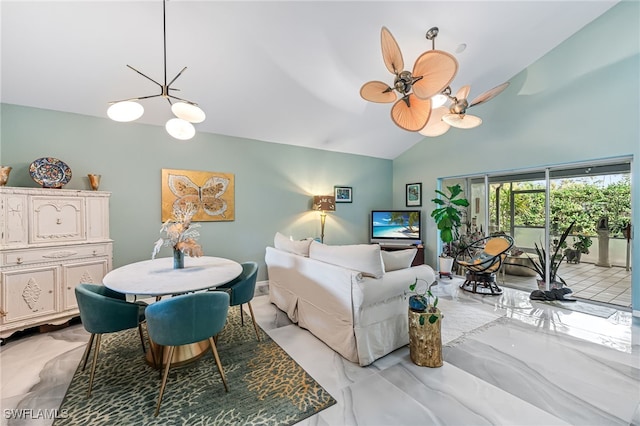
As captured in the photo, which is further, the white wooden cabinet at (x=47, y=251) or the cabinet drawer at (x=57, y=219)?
the cabinet drawer at (x=57, y=219)

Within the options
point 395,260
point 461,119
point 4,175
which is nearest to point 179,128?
point 4,175

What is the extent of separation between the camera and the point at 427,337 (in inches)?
83.9

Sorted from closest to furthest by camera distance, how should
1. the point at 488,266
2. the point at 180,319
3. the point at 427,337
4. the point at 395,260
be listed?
the point at 180,319 < the point at 427,337 < the point at 395,260 < the point at 488,266

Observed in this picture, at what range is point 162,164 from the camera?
376 cm

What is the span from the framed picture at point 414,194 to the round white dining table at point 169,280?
174 inches

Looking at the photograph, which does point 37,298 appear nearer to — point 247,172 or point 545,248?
point 247,172

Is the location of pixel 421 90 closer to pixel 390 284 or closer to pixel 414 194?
pixel 390 284

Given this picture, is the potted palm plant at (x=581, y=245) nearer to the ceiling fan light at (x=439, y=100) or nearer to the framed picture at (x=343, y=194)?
the ceiling fan light at (x=439, y=100)

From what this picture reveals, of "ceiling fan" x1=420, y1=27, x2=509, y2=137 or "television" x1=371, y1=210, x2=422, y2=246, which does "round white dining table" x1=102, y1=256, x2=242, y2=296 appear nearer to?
"ceiling fan" x1=420, y1=27, x2=509, y2=137

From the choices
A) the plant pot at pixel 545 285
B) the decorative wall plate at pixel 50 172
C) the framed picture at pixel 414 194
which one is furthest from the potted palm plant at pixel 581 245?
the decorative wall plate at pixel 50 172

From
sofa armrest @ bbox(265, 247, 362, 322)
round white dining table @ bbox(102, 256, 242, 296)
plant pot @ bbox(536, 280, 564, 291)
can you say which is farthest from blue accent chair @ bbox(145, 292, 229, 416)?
plant pot @ bbox(536, 280, 564, 291)

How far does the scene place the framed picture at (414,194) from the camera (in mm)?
5707

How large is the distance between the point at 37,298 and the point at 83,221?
867mm

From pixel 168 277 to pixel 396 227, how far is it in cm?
455
